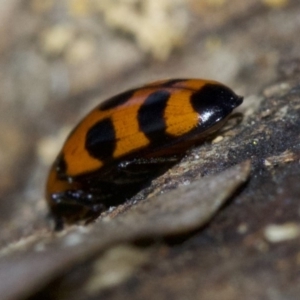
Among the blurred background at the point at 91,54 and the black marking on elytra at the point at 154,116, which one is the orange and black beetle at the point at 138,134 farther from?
the blurred background at the point at 91,54

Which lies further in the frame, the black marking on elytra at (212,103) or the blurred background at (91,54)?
the blurred background at (91,54)

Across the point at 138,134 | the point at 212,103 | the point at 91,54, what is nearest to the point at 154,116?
the point at 138,134

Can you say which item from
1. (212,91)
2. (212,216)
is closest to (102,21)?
(212,91)

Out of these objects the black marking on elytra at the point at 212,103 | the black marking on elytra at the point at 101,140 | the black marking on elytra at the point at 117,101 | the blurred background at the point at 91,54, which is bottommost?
the black marking on elytra at the point at 212,103

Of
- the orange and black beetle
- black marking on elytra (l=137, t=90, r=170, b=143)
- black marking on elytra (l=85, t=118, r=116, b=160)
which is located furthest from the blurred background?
black marking on elytra (l=137, t=90, r=170, b=143)

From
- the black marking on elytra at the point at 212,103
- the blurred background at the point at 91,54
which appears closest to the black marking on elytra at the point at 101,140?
the black marking on elytra at the point at 212,103

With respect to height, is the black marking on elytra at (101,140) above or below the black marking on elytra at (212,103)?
above

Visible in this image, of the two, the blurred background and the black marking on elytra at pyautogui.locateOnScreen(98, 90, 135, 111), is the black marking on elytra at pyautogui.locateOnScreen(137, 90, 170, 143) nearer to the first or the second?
the black marking on elytra at pyautogui.locateOnScreen(98, 90, 135, 111)
